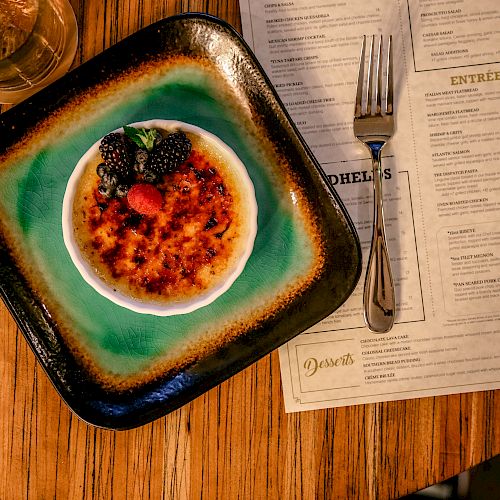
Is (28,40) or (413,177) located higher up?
(28,40)

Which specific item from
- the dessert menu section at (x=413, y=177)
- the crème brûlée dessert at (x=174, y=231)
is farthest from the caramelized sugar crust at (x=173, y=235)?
the dessert menu section at (x=413, y=177)

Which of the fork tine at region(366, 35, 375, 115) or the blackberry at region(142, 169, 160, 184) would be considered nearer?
the blackberry at region(142, 169, 160, 184)

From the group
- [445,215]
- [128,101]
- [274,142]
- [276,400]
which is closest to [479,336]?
[445,215]

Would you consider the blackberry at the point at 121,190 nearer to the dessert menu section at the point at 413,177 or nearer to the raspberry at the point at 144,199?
the raspberry at the point at 144,199

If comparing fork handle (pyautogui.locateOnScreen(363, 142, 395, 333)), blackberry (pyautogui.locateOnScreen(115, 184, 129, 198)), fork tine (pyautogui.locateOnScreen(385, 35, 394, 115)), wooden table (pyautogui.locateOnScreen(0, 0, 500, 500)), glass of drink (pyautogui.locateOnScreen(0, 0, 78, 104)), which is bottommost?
wooden table (pyautogui.locateOnScreen(0, 0, 500, 500))

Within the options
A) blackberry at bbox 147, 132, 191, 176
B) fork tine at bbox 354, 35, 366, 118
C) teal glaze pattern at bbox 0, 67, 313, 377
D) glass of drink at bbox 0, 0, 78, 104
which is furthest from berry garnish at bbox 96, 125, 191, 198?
fork tine at bbox 354, 35, 366, 118

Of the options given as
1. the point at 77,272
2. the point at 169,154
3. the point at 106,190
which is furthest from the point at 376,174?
the point at 77,272

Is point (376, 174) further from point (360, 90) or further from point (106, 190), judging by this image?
point (106, 190)

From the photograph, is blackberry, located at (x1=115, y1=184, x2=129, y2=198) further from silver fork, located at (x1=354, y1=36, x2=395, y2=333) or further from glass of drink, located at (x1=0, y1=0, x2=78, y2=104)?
silver fork, located at (x1=354, y1=36, x2=395, y2=333)

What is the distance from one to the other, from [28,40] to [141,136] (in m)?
0.31

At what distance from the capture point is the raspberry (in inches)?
38.8

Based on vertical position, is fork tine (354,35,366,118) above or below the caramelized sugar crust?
above

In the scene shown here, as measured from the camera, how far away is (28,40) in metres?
1.07

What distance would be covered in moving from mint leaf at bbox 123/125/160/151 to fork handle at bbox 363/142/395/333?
0.43 m
